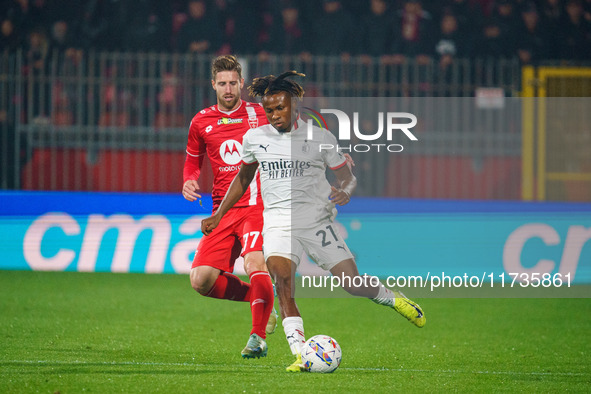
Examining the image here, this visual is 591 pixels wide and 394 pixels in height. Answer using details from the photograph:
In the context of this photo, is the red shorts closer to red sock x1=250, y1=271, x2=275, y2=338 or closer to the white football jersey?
red sock x1=250, y1=271, x2=275, y2=338

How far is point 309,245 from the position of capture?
5.83m

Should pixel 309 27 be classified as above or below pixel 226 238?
above

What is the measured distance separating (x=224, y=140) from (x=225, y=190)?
0.37 meters

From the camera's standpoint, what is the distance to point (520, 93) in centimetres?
1140

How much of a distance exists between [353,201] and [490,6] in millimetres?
4549

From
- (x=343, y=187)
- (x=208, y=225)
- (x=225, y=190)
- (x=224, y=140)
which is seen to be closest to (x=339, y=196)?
(x=343, y=187)

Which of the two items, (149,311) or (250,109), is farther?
(149,311)

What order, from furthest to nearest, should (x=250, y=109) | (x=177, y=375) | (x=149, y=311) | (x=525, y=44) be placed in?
(x=525, y=44)
(x=149, y=311)
(x=250, y=109)
(x=177, y=375)

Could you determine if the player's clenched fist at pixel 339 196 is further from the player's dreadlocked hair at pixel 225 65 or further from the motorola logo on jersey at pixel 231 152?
the player's dreadlocked hair at pixel 225 65

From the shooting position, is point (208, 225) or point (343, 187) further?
point (208, 225)

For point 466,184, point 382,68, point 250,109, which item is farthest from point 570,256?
point 250,109

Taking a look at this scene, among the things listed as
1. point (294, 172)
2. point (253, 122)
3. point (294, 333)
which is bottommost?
point (294, 333)

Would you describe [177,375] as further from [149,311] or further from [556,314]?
[556,314]

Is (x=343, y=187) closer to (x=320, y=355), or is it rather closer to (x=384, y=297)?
(x=384, y=297)
